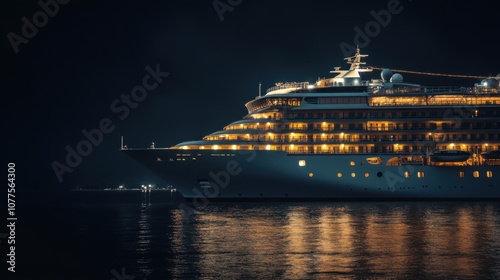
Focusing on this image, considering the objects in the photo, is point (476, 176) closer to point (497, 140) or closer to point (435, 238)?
point (497, 140)

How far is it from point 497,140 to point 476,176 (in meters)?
4.22

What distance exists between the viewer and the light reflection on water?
80.0 feet

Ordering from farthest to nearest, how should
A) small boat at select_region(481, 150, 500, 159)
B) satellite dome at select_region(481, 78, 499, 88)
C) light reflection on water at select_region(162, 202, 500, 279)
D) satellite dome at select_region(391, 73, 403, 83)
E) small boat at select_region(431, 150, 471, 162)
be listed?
satellite dome at select_region(391, 73, 403, 83)
satellite dome at select_region(481, 78, 499, 88)
small boat at select_region(481, 150, 500, 159)
small boat at select_region(431, 150, 471, 162)
light reflection on water at select_region(162, 202, 500, 279)

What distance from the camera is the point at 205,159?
59844 mm

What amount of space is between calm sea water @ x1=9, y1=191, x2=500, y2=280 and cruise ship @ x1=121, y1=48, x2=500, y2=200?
1216 cm

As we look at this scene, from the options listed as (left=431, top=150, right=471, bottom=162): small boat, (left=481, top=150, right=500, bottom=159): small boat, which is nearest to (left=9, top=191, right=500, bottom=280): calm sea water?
(left=431, top=150, right=471, bottom=162): small boat

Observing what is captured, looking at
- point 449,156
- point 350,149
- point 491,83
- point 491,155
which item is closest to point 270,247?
point 350,149

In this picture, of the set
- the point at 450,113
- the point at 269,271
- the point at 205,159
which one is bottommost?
the point at 269,271

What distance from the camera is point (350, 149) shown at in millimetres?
61906

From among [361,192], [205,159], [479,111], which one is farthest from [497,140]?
[205,159]

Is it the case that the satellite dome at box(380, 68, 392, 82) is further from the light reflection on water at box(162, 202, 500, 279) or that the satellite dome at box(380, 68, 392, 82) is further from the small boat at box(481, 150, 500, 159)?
the light reflection on water at box(162, 202, 500, 279)

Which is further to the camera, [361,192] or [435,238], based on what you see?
[361,192]

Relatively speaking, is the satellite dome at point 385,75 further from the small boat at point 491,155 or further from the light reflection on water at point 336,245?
the light reflection on water at point 336,245

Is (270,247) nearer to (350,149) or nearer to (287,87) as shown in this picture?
(350,149)
